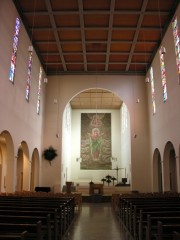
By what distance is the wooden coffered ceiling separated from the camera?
42.3 ft

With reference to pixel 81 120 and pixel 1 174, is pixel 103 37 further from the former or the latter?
pixel 81 120

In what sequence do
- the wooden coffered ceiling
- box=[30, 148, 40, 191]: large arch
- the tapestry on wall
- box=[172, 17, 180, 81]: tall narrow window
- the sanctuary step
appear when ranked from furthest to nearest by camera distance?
the tapestry on wall, the sanctuary step, box=[30, 148, 40, 191]: large arch, the wooden coffered ceiling, box=[172, 17, 180, 81]: tall narrow window

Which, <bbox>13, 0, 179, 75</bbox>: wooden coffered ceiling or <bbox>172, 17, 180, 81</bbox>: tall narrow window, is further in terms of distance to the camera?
<bbox>13, 0, 179, 75</bbox>: wooden coffered ceiling

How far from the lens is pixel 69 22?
14234mm

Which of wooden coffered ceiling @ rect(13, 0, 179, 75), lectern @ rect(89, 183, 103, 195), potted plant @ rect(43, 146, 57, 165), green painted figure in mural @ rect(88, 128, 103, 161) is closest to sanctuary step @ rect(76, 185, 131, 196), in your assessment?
lectern @ rect(89, 183, 103, 195)

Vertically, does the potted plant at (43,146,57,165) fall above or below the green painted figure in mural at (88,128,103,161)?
below

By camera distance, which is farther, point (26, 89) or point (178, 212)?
point (26, 89)

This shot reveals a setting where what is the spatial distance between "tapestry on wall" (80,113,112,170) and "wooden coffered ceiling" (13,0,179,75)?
9438 millimetres

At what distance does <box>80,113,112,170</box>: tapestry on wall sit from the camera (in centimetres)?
2833

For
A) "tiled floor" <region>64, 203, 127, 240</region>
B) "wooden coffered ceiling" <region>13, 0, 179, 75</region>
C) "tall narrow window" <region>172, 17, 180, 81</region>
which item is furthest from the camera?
"wooden coffered ceiling" <region>13, 0, 179, 75</region>

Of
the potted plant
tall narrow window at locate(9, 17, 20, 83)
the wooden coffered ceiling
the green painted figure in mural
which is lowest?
the potted plant

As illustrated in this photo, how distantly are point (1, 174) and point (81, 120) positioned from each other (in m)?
13.2

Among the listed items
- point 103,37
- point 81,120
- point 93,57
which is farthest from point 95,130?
point 103,37

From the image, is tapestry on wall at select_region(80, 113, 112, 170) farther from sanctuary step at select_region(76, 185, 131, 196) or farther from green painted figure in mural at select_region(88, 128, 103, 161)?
sanctuary step at select_region(76, 185, 131, 196)
